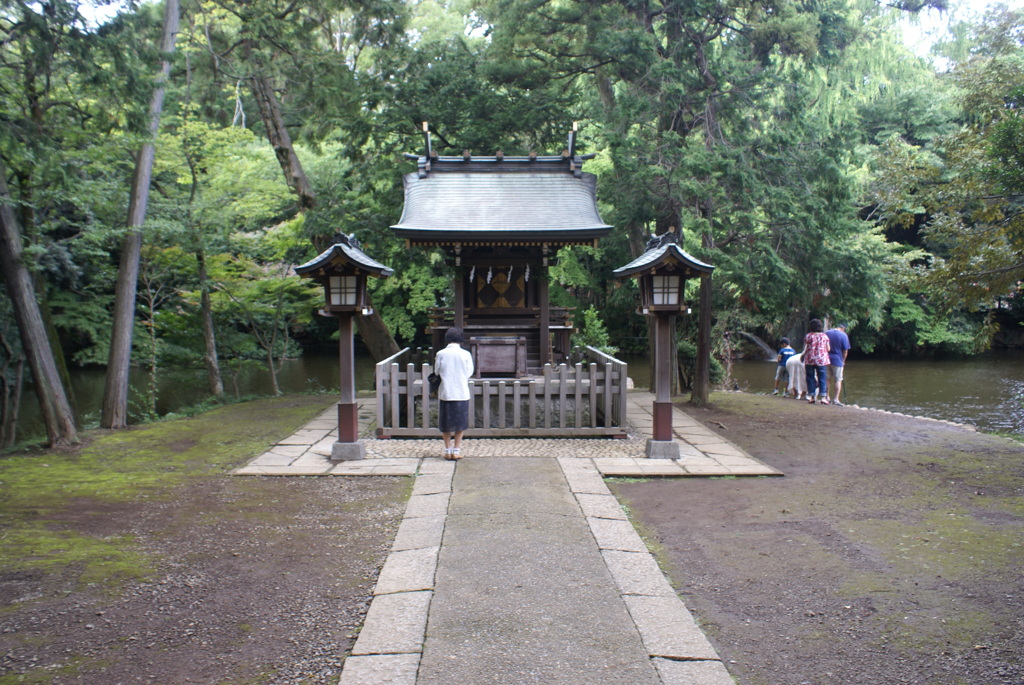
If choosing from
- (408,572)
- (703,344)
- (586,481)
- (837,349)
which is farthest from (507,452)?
(837,349)

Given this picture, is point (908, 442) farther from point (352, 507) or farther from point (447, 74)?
point (447, 74)

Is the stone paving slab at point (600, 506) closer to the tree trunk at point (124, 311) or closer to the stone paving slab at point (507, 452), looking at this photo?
the stone paving slab at point (507, 452)

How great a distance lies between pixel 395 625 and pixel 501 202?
348 inches

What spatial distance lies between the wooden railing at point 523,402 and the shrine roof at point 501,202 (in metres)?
2.49

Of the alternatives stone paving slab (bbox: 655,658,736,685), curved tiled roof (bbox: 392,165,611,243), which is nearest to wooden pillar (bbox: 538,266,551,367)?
curved tiled roof (bbox: 392,165,611,243)

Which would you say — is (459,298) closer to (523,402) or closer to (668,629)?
(523,402)

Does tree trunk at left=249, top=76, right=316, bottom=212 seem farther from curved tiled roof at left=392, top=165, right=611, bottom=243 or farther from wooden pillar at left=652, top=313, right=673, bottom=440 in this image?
wooden pillar at left=652, top=313, right=673, bottom=440

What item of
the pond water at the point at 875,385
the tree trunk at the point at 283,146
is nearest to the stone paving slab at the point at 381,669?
the pond water at the point at 875,385

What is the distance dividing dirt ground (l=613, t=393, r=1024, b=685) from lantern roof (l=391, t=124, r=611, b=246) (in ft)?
15.2

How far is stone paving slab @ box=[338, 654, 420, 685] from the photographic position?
2990mm

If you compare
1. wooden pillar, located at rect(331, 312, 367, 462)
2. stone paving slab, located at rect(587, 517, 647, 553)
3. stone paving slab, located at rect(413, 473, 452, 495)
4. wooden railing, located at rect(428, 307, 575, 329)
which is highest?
wooden railing, located at rect(428, 307, 575, 329)

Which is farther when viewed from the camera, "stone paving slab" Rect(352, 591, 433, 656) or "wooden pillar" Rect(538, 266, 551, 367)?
"wooden pillar" Rect(538, 266, 551, 367)

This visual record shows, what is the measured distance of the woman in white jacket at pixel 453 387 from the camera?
24.6ft

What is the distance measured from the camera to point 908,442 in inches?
342
